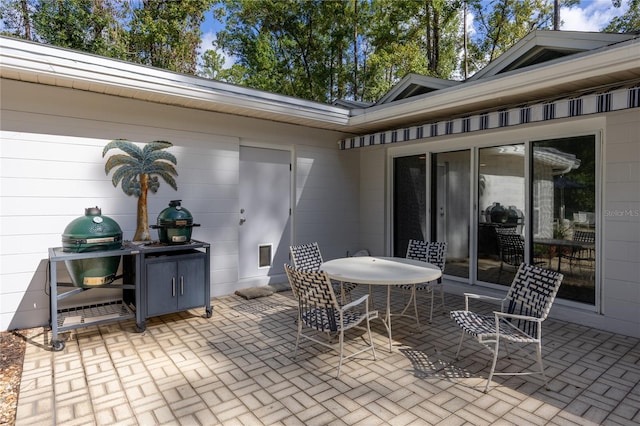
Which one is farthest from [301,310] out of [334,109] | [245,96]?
[334,109]

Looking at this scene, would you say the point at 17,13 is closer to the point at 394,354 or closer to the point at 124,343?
the point at 124,343

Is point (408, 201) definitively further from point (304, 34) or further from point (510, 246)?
point (304, 34)

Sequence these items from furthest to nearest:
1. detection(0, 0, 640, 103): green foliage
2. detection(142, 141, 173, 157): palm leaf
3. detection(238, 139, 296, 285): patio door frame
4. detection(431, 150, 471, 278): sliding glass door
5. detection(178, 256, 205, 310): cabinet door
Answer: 1. detection(0, 0, 640, 103): green foliage
2. detection(238, 139, 296, 285): patio door frame
3. detection(431, 150, 471, 278): sliding glass door
4. detection(142, 141, 173, 157): palm leaf
5. detection(178, 256, 205, 310): cabinet door

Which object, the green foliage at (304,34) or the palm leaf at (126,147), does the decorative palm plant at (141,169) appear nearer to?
the palm leaf at (126,147)

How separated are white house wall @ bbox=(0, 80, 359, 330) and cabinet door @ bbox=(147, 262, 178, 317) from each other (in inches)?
42.6

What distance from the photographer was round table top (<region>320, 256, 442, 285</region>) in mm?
3414

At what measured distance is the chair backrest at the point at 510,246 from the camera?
5.06m

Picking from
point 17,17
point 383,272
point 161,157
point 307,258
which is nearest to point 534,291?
point 383,272

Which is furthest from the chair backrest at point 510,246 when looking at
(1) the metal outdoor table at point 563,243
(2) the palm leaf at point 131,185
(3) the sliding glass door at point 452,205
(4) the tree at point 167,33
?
(4) the tree at point 167,33

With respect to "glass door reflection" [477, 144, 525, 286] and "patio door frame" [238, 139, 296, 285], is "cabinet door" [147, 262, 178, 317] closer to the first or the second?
"patio door frame" [238, 139, 296, 285]

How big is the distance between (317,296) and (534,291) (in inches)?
71.2

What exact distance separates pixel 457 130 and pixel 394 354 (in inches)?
124

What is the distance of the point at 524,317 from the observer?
109 inches

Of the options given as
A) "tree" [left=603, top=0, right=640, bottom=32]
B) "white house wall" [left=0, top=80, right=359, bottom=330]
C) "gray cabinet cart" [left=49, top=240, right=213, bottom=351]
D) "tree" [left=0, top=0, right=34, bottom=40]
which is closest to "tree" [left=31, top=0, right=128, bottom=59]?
"tree" [left=0, top=0, right=34, bottom=40]
